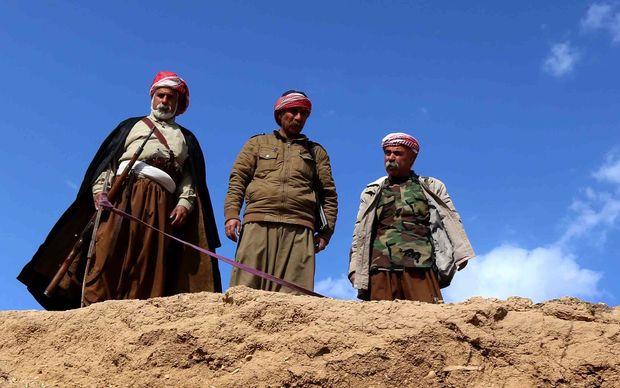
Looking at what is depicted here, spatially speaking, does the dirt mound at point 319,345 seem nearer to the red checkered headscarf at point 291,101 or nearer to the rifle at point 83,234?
the rifle at point 83,234

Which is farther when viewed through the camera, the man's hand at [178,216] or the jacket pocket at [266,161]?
the jacket pocket at [266,161]

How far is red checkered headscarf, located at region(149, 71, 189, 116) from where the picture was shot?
19.3 ft

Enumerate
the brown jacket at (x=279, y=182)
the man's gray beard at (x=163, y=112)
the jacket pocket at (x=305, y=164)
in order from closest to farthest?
the brown jacket at (x=279, y=182)
the jacket pocket at (x=305, y=164)
the man's gray beard at (x=163, y=112)

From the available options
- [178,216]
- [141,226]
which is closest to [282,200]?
[178,216]

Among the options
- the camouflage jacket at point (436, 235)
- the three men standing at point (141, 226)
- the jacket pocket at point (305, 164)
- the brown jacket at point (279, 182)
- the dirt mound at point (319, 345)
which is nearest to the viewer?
the dirt mound at point (319, 345)

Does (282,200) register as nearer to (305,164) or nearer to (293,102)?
(305,164)

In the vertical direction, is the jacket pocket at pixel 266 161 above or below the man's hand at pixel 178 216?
above

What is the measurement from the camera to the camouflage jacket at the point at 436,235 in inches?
208

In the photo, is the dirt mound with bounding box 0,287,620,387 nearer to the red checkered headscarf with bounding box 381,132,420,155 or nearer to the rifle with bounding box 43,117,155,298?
the rifle with bounding box 43,117,155,298

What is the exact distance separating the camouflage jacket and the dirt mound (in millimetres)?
1632

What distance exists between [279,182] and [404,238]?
972 millimetres

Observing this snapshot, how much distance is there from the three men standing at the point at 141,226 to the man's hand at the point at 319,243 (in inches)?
28.7

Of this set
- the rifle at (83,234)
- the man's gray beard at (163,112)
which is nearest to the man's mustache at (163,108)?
the man's gray beard at (163,112)

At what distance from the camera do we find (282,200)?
213 inches
